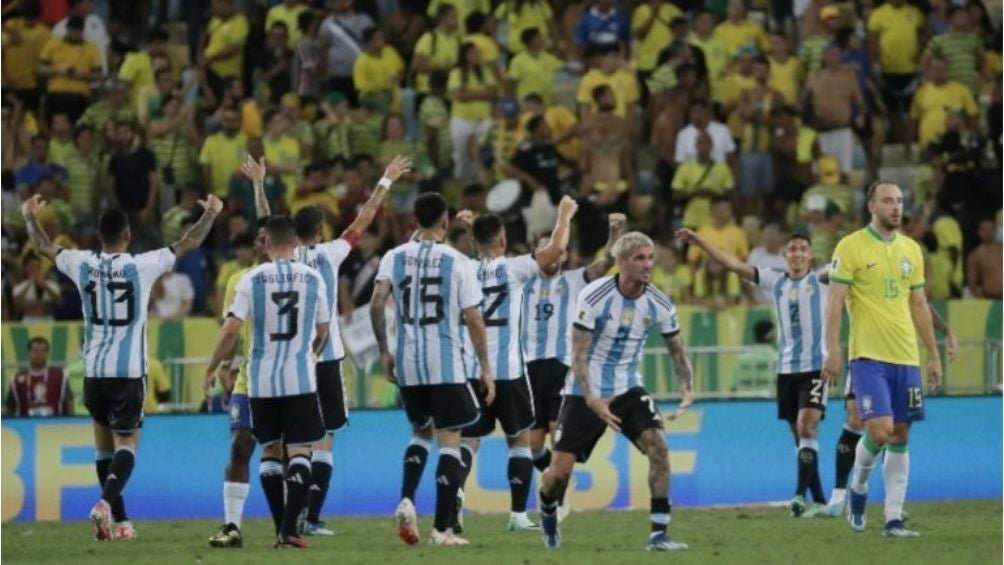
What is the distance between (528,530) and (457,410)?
2.05 metres

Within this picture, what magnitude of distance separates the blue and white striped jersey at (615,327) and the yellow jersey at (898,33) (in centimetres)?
1469

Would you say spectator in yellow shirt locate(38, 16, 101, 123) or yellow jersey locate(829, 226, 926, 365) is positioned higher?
spectator in yellow shirt locate(38, 16, 101, 123)

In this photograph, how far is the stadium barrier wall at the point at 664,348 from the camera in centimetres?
2373

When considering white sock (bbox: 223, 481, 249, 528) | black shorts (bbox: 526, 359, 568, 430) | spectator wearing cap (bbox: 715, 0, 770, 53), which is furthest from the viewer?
spectator wearing cap (bbox: 715, 0, 770, 53)

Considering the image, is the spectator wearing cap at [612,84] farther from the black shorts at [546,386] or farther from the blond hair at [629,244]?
the blond hair at [629,244]

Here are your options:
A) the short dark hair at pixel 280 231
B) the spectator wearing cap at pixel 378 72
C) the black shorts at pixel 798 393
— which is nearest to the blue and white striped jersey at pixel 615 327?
the short dark hair at pixel 280 231

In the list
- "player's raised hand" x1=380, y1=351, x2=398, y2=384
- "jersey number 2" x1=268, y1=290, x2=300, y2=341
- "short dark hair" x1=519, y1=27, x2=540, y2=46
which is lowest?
"player's raised hand" x1=380, y1=351, x2=398, y2=384

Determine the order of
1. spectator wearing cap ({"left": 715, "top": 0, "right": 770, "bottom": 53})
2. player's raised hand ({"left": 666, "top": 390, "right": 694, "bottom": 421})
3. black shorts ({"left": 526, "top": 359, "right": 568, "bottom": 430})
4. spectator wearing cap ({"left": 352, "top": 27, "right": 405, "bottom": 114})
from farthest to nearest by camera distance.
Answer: spectator wearing cap ({"left": 352, "top": 27, "right": 405, "bottom": 114})
spectator wearing cap ({"left": 715, "top": 0, "right": 770, "bottom": 53})
black shorts ({"left": 526, "top": 359, "right": 568, "bottom": 430})
player's raised hand ({"left": 666, "top": 390, "right": 694, "bottom": 421})

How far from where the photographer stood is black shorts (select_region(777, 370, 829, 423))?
20.4m

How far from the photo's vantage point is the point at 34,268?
26453mm

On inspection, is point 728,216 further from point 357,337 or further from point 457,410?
point 457,410

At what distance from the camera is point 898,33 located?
98.0 ft

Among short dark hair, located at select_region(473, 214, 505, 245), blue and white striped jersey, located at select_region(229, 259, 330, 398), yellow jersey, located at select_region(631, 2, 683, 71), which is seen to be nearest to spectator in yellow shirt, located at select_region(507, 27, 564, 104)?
yellow jersey, located at select_region(631, 2, 683, 71)

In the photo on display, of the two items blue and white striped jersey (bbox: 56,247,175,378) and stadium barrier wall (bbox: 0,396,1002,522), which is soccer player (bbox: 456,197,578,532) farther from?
stadium barrier wall (bbox: 0,396,1002,522)
